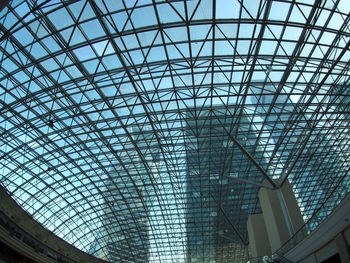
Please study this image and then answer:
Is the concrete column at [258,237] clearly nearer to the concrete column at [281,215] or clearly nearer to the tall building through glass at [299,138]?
the concrete column at [281,215]

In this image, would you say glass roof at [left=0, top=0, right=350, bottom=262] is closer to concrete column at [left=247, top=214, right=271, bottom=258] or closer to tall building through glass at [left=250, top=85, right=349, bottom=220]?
tall building through glass at [left=250, top=85, right=349, bottom=220]

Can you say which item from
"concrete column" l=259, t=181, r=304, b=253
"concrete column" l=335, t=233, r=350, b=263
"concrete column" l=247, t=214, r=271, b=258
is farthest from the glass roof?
"concrete column" l=247, t=214, r=271, b=258

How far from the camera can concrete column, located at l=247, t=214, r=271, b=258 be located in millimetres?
38963

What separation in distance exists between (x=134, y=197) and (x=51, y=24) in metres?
32.9

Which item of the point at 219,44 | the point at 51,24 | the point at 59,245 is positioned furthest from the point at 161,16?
the point at 59,245

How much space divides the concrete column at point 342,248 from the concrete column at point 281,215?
12.3 metres

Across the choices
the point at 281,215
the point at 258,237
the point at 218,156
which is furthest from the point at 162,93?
the point at 258,237

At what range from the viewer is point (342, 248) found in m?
17.0

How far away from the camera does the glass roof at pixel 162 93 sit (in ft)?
69.5

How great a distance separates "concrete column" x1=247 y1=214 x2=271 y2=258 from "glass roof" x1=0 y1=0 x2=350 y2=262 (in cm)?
678

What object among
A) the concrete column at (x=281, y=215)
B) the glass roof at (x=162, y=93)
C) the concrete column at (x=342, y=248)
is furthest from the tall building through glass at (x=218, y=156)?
the concrete column at (x=342, y=248)

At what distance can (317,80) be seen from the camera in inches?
1088

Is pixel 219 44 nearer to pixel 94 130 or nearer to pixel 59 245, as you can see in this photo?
pixel 94 130

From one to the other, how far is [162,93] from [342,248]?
19.7m
